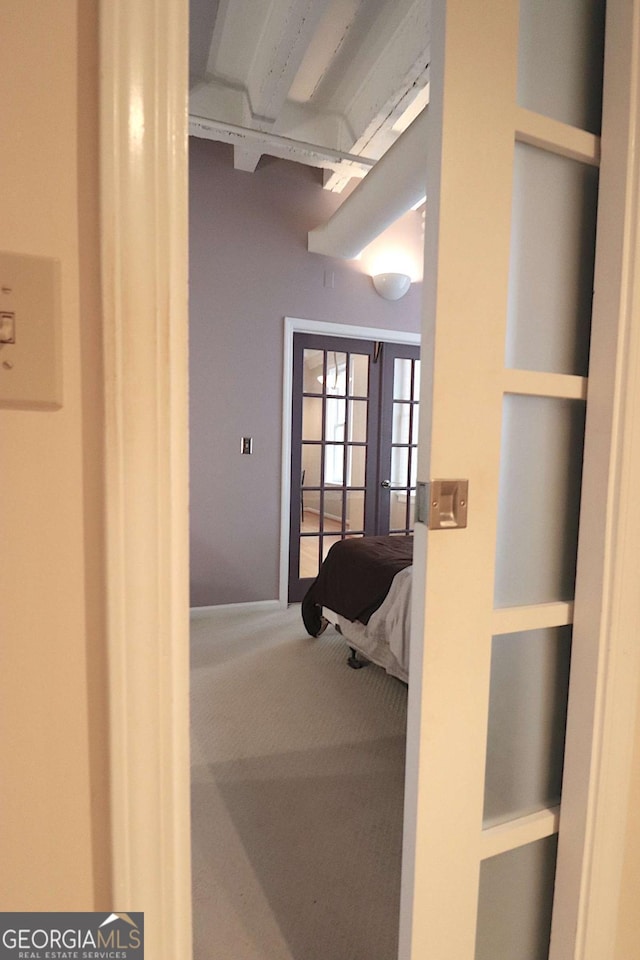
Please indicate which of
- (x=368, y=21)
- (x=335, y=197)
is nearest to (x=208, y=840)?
(x=368, y=21)

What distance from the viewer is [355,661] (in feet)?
8.69

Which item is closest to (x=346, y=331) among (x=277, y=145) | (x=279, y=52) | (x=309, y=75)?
(x=277, y=145)

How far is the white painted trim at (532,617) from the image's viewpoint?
2.39 feet

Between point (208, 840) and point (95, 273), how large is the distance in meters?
1.63

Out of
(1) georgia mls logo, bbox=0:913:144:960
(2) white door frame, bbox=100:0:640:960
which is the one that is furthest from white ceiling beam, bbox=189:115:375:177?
(1) georgia mls logo, bbox=0:913:144:960

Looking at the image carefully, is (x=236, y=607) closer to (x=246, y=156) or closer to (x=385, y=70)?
(x=246, y=156)

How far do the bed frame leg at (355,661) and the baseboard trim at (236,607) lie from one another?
0.94 meters

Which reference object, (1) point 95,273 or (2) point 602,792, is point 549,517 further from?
(1) point 95,273

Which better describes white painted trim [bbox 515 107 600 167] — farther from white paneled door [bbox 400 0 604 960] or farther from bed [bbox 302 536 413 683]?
bed [bbox 302 536 413 683]

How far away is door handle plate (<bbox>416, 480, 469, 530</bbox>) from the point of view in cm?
66

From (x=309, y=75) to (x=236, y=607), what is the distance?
326cm

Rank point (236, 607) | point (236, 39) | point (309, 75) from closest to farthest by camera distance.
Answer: point (236, 39)
point (309, 75)
point (236, 607)

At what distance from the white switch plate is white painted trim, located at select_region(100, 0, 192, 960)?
0.15 feet

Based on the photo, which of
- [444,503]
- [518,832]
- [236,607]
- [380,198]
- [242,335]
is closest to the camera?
[444,503]
